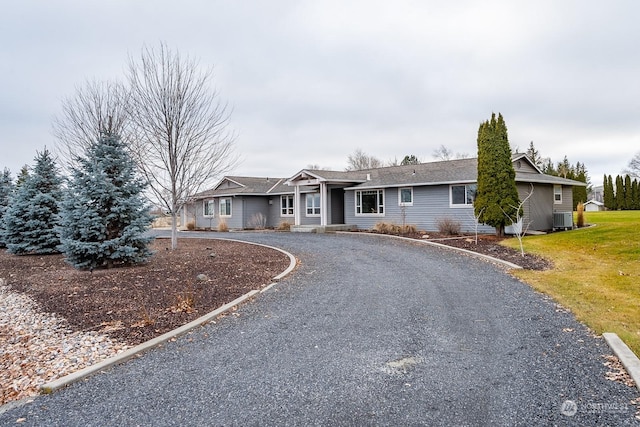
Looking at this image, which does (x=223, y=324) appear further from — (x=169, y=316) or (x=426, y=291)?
(x=426, y=291)

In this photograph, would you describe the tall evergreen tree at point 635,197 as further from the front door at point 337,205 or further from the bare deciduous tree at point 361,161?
the front door at point 337,205

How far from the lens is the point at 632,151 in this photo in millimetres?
46219

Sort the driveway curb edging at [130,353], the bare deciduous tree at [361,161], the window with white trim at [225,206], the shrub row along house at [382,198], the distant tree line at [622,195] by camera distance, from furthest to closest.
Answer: the bare deciduous tree at [361,161], the distant tree line at [622,195], the window with white trim at [225,206], the shrub row along house at [382,198], the driveway curb edging at [130,353]

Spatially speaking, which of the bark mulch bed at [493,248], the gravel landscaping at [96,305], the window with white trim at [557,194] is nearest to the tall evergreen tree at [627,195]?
the window with white trim at [557,194]

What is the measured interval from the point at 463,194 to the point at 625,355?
46.3 ft

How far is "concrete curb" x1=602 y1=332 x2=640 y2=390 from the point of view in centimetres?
351

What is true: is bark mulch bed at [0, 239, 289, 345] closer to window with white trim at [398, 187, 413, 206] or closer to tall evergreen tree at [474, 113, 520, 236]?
tall evergreen tree at [474, 113, 520, 236]

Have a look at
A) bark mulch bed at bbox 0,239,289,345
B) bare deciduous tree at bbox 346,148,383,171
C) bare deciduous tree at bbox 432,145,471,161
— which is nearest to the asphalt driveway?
bark mulch bed at bbox 0,239,289,345

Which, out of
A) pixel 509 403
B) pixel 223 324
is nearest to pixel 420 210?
pixel 223 324

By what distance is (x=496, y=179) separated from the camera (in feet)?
49.9

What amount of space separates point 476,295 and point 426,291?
0.87m

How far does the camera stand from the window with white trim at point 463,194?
56.2ft

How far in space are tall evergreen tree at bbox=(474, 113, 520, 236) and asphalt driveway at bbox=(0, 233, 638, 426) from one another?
916 centimetres

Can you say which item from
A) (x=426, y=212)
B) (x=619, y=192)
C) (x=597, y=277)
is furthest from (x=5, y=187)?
(x=619, y=192)
